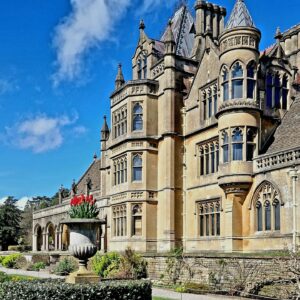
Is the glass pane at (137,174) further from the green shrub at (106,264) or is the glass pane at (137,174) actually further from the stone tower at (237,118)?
the stone tower at (237,118)

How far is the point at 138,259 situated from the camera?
2900 cm

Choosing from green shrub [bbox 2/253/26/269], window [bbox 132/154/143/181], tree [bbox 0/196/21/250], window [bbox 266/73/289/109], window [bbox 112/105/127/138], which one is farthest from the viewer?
tree [bbox 0/196/21/250]

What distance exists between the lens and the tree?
73250mm

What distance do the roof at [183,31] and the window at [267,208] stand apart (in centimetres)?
1407

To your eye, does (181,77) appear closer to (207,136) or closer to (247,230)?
(207,136)

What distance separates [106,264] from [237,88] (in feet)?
40.3

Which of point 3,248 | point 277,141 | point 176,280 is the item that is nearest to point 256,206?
point 277,141

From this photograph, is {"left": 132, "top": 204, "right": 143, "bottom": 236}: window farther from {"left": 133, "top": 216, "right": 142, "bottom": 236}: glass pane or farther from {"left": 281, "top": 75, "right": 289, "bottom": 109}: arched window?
{"left": 281, "top": 75, "right": 289, "bottom": 109}: arched window

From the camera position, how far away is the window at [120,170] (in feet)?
112

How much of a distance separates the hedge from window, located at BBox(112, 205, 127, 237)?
63.9 feet

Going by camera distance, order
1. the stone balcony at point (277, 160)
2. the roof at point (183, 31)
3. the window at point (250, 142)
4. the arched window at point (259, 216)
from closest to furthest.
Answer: the stone balcony at point (277, 160)
the arched window at point (259, 216)
the window at point (250, 142)
the roof at point (183, 31)

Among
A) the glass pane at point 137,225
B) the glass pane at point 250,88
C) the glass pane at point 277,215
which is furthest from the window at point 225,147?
the glass pane at point 137,225

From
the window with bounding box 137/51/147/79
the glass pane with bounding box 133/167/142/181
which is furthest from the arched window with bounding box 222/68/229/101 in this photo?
the window with bounding box 137/51/147/79

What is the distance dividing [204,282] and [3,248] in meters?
55.1
